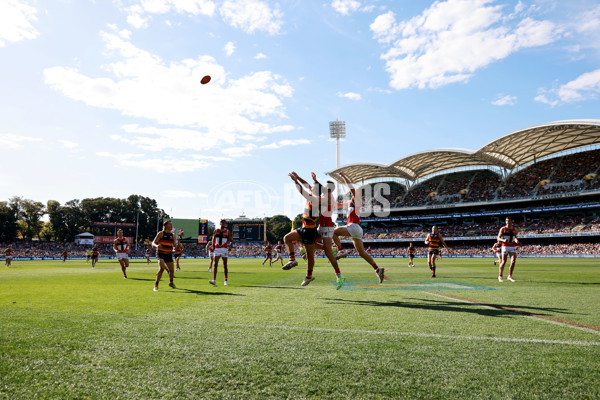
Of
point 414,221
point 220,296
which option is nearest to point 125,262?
point 220,296

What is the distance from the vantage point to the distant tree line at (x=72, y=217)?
80206mm

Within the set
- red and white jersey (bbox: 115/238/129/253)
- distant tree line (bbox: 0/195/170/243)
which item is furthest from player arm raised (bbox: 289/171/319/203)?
distant tree line (bbox: 0/195/170/243)

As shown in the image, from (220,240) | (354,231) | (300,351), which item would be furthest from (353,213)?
(300,351)

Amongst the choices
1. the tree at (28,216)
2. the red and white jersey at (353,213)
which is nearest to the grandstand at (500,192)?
the red and white jersey at (353,213)

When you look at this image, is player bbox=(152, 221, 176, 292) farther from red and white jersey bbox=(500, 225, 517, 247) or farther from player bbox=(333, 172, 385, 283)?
red and white jersey bbox=(500, 225, 517, 247)

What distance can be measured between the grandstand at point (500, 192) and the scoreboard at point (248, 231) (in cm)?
2190

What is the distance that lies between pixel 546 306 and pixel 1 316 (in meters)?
10.2

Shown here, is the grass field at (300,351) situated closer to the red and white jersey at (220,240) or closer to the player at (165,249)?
the player at (165,249)

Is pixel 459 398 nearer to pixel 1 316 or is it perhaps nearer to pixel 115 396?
pixel 115 396

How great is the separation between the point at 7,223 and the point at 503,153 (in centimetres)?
10438

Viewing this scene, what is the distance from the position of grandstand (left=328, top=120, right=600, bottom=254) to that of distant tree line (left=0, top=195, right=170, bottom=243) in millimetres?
58851

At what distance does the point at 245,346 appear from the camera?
417 cm

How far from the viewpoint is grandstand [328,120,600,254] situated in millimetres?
53500

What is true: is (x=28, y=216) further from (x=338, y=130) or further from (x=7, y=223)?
(x=338, y=130)
